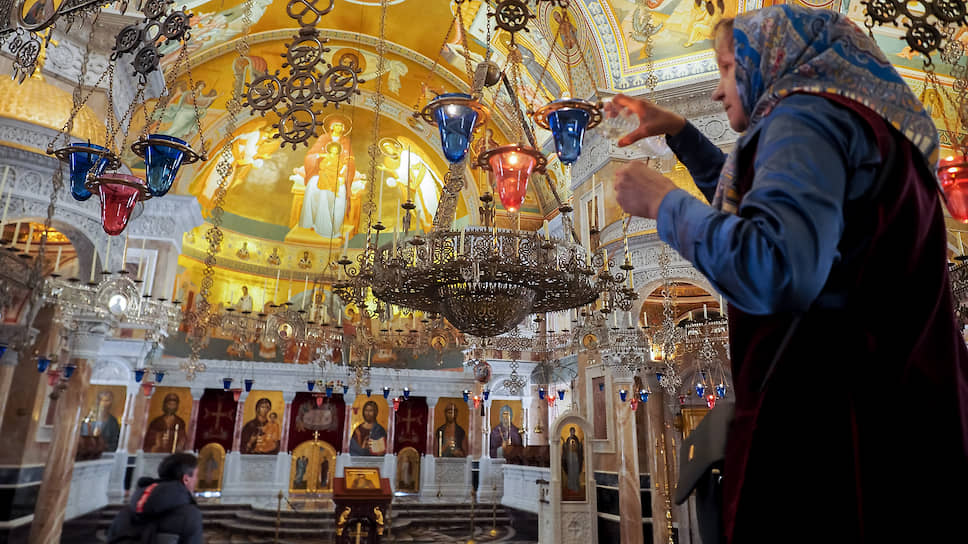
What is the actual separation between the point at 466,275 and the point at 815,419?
343cm

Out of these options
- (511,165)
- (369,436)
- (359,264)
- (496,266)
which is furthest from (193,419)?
(511,165)

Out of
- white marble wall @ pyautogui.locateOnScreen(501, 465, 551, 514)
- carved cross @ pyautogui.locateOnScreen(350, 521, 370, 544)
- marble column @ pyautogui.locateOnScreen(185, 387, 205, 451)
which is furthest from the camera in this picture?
marble column @ pyautogui.locateOnScreen(185, 387, 205, 451)

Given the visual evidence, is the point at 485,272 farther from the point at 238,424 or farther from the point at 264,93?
the point at 238,424

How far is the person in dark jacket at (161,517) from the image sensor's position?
3.09m

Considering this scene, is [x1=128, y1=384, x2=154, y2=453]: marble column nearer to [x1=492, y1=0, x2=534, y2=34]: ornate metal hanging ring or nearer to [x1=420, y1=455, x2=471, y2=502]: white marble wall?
[x1=420, y1=455, x2=471, y2=502]: white marble wall

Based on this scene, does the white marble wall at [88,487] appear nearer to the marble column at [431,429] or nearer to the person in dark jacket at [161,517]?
the marble column at [431,429]

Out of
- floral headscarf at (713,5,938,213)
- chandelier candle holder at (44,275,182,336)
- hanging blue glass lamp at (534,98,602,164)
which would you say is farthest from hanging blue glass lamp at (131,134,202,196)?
chandelier candle holder at (44,275,182,336)

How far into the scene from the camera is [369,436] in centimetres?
1695

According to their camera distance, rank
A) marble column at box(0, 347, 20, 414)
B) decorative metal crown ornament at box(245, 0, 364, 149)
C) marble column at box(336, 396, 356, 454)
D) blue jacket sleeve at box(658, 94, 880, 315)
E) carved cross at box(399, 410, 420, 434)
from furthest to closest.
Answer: carved cross at box(399, 410, 420, 434) < marble column at box(336, 396, 356, 454) < marble column at box(0, 347, 20, 414) < decorative metal crown ornament at box(245, 0, 364, 149) < blue jacket sleeve at box(658, 94, 880, 315)

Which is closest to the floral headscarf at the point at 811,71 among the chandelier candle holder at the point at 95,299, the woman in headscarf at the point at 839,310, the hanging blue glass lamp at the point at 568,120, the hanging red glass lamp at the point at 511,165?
the woman in headscarf at the point at 839,310

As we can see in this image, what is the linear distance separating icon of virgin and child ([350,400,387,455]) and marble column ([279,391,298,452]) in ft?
6.17

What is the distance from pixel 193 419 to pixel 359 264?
12.3m

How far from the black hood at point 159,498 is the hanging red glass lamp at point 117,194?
60.3 inches

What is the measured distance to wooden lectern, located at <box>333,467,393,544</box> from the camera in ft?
27.3
